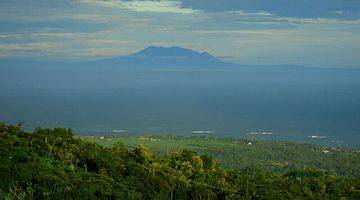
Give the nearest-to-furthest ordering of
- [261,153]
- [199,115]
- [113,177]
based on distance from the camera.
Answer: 1. [113,177]
2. [261,153]
3. [199,115]

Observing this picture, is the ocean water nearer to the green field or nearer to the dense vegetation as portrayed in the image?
the green field

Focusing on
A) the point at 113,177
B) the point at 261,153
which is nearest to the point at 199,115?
the point at 261,153

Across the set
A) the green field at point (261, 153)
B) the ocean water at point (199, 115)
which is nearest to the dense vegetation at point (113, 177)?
the green field at point (261, 153)

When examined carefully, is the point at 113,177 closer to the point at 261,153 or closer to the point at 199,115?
the point at 261,153

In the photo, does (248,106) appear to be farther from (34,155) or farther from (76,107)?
(34,155)

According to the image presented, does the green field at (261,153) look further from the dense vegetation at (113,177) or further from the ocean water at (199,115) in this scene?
the dense vegetation at (113,177)
